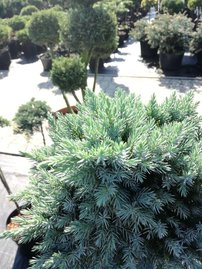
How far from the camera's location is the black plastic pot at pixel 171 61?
7.51m

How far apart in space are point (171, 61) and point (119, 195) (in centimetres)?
663


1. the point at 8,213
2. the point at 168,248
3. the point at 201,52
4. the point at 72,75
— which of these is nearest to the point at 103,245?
the point at 168,248

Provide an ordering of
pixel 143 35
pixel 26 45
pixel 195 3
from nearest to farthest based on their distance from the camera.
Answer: pixel 143 35 < pixel 26 45 < pixel 195 3

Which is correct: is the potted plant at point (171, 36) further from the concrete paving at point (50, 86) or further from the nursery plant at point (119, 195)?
the nursery plant at point (119, 195)

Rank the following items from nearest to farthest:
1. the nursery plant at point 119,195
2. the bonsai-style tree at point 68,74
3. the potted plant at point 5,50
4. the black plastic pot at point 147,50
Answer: the nursery plant at point 119,195 < the bonsai-style tree at point 68,74 < the black plastic pot at point 147,50 < the potted plant at point 5,50

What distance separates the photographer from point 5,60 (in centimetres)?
939

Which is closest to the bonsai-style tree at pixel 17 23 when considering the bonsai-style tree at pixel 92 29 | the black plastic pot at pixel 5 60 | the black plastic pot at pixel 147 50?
the black plastic pot at pixel 5 60

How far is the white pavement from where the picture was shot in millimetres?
6508

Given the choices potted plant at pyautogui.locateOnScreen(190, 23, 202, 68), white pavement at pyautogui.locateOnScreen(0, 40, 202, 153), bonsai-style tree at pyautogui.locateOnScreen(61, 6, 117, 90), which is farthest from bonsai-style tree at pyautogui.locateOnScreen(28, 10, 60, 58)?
potted plant at pyautogui.locateOnScreen(190, 23, 202, 68)

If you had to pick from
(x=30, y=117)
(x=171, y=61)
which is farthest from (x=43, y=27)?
(x=30, y=117)

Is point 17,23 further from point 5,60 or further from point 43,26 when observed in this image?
point 43,26

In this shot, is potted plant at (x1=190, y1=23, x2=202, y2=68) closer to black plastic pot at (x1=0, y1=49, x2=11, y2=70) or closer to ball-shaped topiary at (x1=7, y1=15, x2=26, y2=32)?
black plastic pot at (x1=0, y1=49, x2=11, y2=70)

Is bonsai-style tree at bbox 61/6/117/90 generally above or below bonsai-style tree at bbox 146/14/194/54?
above

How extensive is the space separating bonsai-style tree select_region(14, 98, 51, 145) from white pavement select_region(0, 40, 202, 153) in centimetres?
169
